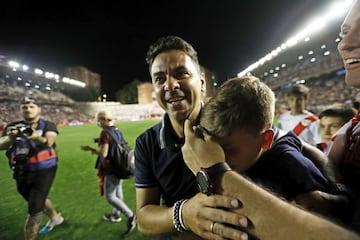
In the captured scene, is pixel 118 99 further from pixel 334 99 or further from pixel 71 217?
pixel 71 217

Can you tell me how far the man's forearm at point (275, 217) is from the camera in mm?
842

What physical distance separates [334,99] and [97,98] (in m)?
56.8

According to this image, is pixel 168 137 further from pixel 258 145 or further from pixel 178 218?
pixel 258 145

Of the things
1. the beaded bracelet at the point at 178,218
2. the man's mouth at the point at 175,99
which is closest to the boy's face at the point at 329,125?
the man's mouth at the point at 175,99

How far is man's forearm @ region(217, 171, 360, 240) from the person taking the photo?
0.84 m

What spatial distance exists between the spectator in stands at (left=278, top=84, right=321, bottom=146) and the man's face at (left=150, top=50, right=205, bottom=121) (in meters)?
3.30

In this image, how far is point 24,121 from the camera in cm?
443

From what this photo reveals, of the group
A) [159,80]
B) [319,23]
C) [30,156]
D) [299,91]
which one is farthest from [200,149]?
[319,23]

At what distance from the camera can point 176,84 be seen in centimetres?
185

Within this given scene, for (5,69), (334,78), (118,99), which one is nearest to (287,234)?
(334,78)

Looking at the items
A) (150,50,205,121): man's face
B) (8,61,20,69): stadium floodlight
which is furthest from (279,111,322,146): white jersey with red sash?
(8,61,20,69): stadium floodlight

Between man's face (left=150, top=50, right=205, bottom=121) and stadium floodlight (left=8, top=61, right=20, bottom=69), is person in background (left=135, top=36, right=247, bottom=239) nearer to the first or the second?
man's face (left=150, top=50, right=205, bottom=121)

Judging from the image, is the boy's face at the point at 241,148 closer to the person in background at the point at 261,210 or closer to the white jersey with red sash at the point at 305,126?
the person in background at the point at 261,210

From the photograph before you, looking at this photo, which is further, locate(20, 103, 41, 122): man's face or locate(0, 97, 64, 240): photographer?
locate(20, 103, 41, 122): man's face
